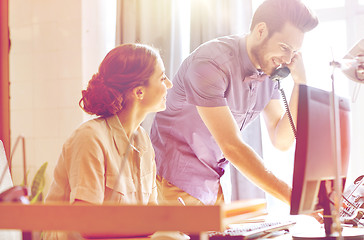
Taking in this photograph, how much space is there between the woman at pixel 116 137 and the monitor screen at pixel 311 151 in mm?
595

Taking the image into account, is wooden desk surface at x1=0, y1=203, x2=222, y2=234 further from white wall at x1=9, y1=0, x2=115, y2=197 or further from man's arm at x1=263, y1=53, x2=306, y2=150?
white wall at x1=9, y1=0, x2=115, y2=197

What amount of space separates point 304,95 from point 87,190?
702 millimetres

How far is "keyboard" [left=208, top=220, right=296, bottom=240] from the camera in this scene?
123 centimetres

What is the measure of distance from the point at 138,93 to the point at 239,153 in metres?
0.41

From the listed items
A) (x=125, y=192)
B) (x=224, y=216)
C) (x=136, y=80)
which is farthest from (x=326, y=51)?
(x=224, y=216)

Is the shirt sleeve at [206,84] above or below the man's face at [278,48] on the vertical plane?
below

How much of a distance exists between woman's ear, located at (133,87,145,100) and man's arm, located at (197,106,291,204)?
23cm

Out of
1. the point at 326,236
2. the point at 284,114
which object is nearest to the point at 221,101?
the point at 284,114

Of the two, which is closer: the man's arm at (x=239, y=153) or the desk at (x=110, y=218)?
the desk at (x=110, y=218)

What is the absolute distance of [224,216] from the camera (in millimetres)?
730

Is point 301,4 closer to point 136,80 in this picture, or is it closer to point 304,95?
point 136,80

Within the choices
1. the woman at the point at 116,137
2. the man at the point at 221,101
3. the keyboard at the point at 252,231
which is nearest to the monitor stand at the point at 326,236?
the keyboard at the point at 252,231

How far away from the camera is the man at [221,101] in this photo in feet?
5.62

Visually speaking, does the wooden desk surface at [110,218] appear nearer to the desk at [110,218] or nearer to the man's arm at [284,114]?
the desk at [110,218]
